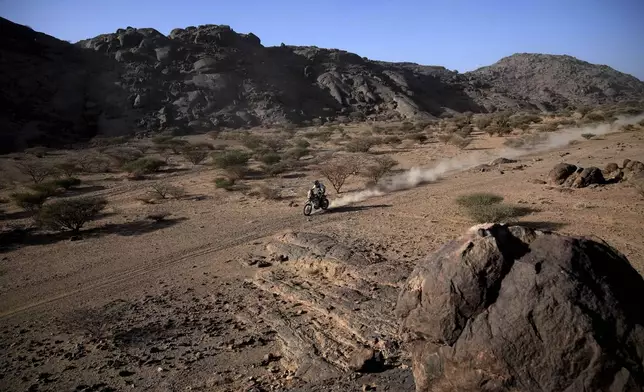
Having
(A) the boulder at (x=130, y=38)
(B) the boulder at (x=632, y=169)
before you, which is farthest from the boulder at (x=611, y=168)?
(A) the boulder at (x=130, y=38)

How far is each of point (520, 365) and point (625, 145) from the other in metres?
30.0

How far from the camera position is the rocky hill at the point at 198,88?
5281 cm

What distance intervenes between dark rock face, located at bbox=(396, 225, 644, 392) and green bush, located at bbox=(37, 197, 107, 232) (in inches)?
602

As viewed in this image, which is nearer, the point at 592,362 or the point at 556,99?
the point at 592,362

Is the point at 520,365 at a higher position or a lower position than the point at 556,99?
lower

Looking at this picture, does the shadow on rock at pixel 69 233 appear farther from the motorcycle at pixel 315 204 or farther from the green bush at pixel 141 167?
the green bush at pixel 141 167

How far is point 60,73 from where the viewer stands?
190 ft

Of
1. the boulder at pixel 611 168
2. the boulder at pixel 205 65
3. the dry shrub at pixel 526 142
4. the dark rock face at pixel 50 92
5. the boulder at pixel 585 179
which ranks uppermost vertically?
the boulder at pixel 205 65

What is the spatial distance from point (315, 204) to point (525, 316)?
12.4 m

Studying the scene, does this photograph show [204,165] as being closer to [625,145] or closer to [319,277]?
[319,277]

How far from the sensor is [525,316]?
3.99 metres

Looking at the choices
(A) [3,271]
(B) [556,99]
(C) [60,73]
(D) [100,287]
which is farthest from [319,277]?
(B) [556,99]

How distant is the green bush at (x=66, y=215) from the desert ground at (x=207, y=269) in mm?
609

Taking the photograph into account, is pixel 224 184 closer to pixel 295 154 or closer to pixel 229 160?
pixel 229 160
